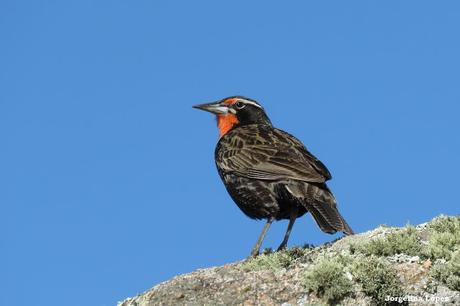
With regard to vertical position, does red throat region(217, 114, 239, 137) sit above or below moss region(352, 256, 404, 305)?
above

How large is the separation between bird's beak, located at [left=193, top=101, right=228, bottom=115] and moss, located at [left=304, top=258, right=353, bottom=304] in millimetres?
6261

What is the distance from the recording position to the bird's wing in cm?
1210

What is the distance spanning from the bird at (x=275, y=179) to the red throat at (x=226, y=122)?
2.14ft

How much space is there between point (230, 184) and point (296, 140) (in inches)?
55.1

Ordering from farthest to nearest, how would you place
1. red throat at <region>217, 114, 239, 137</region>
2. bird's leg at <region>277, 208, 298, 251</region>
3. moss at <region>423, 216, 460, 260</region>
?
red throat at <region>217, 114, 239, 137</region>, bird's leg at <region>277, 208, 298, 251</region>, moss at <region>423, 216, 460, 260</region>

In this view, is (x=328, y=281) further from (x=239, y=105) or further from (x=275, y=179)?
(x=239, y=105)

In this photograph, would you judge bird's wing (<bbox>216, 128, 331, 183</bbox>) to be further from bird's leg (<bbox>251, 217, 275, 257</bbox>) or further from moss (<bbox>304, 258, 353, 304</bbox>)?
moss (<bbox>304, 258, 353, 304</bbox>)

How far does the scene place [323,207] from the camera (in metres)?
11.5

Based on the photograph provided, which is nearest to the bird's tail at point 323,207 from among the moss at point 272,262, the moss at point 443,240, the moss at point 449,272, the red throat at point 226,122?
the moss at point 272,262

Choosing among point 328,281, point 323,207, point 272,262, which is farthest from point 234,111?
point 328,281

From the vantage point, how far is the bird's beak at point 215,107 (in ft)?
48.2

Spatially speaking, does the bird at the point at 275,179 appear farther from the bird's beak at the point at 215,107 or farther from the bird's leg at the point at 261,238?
the bird's beak at the point at 215,107

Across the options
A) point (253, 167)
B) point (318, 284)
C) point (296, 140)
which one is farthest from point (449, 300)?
point (296, 140)

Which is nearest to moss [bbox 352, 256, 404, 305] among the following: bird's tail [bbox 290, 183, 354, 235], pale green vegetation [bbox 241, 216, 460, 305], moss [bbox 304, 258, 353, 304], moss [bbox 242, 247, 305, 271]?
pale green vegetation [bbox 241, 216, 460, 305]
